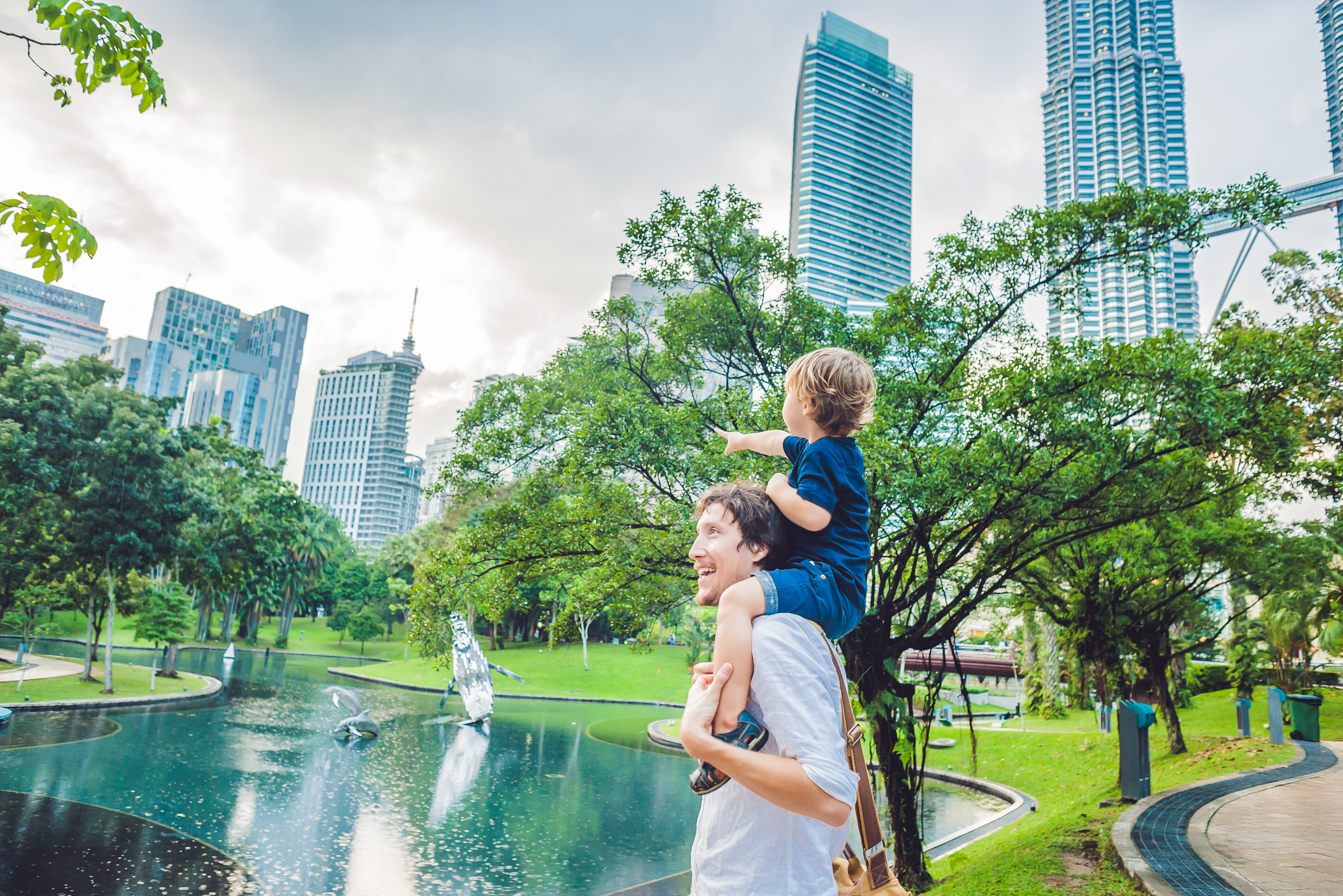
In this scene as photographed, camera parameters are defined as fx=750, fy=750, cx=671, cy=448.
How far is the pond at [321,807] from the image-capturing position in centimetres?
985


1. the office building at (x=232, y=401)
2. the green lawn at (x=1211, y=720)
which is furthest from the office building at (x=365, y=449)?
the green lawn at (x=1211, y=720)

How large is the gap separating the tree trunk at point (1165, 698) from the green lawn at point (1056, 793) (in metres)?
0.22

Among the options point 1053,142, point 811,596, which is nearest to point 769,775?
point 811,596

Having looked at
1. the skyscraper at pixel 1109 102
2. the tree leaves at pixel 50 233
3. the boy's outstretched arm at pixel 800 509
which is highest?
the skyscraper at pixel 1109 102

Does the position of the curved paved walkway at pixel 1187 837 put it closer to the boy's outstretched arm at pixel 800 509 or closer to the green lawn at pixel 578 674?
the boy's outstretched arm at pixel 800 509

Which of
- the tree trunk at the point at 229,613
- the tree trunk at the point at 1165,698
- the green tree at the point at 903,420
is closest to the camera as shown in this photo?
the green tree at the point at 903,420

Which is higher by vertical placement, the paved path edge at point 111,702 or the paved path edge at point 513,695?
the paved path edge at point 111,702

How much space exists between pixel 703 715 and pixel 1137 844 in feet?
25.7

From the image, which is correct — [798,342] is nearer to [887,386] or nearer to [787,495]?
[887,386]

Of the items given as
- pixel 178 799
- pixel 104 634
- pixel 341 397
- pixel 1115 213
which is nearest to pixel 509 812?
pixel 178 799

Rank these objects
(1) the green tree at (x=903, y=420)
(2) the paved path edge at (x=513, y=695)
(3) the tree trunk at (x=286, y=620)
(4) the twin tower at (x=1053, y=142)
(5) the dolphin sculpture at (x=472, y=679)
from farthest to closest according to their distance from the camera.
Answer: (4) the twin tower at (x=1053, y=142)
(3) the tree trunk at (x=286, y=620)
(2) the paved path edge at (x=513, y=695)
(5) the dolphin sculpture at (x=472, y=679)
(1) the green tree at (x=903, y=420)

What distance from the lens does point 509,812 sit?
14.0 meters

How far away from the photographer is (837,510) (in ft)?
5.99

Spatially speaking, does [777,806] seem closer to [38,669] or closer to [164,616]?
[164,616]
